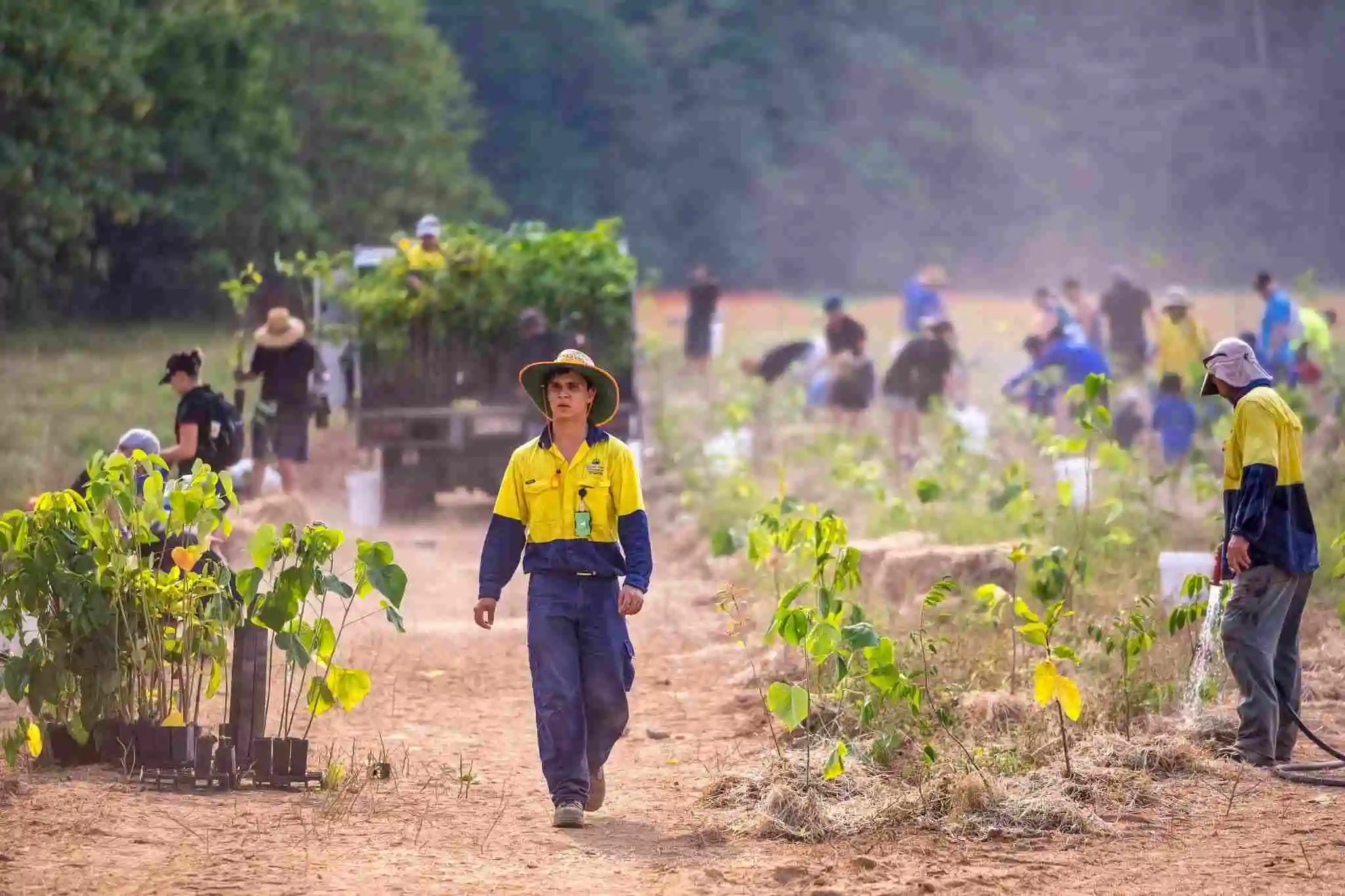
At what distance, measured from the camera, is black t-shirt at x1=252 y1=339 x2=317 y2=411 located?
1405cm

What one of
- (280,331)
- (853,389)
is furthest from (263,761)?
(853,389)

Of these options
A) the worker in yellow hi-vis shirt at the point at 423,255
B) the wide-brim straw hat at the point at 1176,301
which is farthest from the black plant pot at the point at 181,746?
the wide-brim straw hat at the point at 1176,301

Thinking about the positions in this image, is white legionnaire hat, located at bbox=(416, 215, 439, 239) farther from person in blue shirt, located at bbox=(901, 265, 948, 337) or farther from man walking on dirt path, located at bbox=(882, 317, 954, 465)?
person in blue shirt, located at bbox=(901, 265, 948, 337)

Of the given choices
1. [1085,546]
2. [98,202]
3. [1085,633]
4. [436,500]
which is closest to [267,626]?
[1085,633]

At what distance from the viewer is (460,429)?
15445 millimetres

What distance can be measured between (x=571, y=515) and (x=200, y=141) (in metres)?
22.7

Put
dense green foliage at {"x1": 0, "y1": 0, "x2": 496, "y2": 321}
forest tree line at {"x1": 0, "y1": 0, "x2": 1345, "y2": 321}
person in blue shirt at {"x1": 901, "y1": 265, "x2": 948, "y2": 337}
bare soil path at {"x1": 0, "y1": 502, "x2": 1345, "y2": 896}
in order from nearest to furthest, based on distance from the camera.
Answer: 1. bare soil path at {"x1": 0, "y1": 502, "x2": 1345, "y2": 896}
2. dense green foliage at {"x1": 0, "y1": 0, "x2": 496, "y2": 321}
3. person in blue shirt at {"x1": 901, "y1": 265, "x2": 948, "y2": 337}
4. forest tree line at {"x1": 0, "y1": 0, "x2": 1345, "y2": 321}

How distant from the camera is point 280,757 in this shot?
676 centimetres

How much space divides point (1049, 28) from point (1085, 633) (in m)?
47.9

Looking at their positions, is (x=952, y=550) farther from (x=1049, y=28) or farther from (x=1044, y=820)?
(x=1049, y=28)

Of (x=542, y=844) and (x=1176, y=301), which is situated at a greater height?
(x=1176, y=301)

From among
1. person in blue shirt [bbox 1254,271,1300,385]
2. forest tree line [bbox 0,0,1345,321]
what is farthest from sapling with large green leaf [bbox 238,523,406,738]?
forest tree line [bbox 0,0,1345,321]

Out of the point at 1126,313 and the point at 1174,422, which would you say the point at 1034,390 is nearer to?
the point at 1174,422

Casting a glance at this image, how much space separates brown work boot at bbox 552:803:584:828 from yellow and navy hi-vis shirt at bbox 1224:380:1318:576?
253 centimetres
